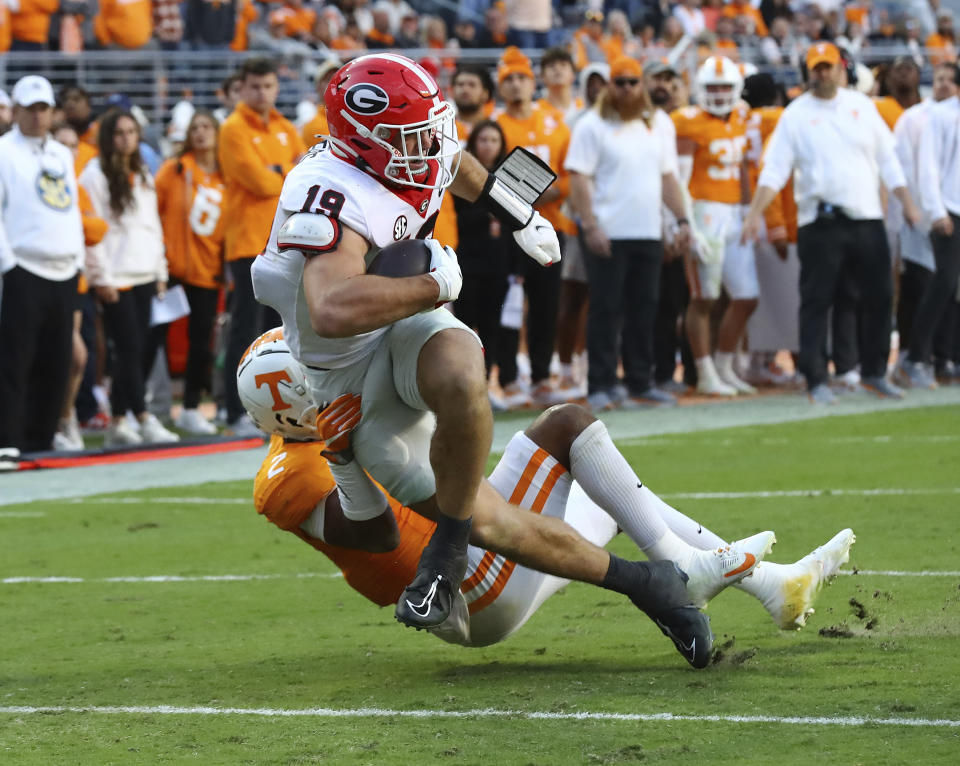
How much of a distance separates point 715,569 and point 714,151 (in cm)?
800

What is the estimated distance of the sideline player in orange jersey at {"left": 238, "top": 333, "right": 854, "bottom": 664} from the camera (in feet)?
15.1

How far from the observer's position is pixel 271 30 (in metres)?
18.1

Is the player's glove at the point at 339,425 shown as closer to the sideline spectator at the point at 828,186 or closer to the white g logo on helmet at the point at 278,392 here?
the white g logo on helmet at the point at 278,392

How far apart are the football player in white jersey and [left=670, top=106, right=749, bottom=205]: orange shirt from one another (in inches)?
303

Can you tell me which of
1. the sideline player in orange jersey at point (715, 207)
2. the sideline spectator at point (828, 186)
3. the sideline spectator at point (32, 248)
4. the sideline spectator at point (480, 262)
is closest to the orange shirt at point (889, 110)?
the sideline player in orange jersey at point (715, 207)

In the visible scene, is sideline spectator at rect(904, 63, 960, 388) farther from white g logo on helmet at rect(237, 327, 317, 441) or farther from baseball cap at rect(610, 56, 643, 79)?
white g logo on helmet at rect(237, 327, 317, 441)

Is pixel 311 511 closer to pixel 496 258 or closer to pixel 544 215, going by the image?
pixel 496 258

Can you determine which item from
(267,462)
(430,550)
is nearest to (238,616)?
(267,462)

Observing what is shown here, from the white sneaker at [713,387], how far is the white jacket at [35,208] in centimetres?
508

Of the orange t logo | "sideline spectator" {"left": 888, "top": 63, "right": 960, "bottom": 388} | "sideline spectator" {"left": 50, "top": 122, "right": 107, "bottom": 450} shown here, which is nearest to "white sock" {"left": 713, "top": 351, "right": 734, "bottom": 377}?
"sideline spectator" {"left": 888, "top": 63, "right": 960, "bottom": 388}

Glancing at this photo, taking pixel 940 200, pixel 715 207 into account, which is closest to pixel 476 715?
pixel 715 207

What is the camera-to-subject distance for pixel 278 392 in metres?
4.88

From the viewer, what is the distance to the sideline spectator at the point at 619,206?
1130cm

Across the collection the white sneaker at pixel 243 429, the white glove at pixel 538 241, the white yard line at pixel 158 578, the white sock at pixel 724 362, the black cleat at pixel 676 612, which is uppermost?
the white glove at pixel 538 241
